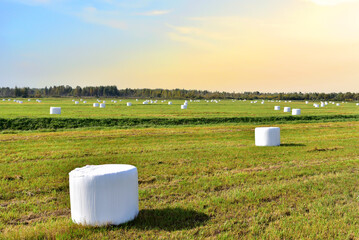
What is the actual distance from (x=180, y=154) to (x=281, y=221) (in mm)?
9528

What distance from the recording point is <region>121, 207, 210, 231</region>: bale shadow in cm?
761

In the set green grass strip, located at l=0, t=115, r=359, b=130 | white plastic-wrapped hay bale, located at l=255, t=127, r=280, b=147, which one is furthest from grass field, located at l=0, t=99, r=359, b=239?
green grass strip, located at l=0, t=115, r=359, b=130

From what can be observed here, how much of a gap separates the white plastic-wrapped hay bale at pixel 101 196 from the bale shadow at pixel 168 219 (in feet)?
1.22

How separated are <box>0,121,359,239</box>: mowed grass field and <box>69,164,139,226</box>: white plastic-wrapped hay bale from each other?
232 millimetres

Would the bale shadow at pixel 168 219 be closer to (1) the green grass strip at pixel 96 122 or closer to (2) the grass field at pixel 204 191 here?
(2) the grass field at pixel 204 191

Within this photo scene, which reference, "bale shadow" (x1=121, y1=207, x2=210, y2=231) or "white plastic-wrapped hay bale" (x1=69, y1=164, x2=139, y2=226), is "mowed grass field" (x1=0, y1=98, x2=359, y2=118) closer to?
"bale shadow" (x1=121, y1=207, x2=210, y2=231)

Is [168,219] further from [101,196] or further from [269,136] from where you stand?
[269,136]

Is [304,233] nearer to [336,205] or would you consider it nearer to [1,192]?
[336,205]

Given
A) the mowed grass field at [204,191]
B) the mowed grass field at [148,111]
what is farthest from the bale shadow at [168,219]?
the mowed grass field at [148,111]

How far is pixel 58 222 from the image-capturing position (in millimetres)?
7871

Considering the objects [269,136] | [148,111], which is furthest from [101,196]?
[148,111]

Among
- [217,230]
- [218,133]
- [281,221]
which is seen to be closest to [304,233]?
[281,221]

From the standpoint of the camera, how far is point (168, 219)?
314 inches

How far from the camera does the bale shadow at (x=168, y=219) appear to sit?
7609mm
